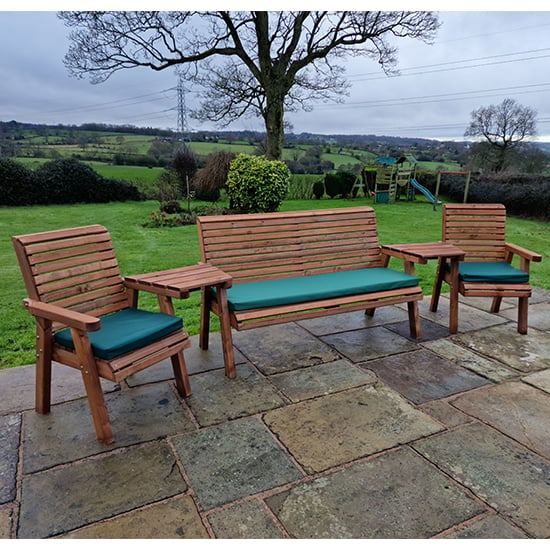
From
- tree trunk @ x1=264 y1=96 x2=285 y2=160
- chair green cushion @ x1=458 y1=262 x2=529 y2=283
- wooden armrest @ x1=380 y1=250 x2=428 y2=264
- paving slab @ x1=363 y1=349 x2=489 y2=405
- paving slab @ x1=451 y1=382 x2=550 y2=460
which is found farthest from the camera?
tree trunk @ x1=264 y1=96 x2=285 y2=160

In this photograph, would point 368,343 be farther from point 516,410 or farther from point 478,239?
point 478,239

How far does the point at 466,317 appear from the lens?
13.4 feet

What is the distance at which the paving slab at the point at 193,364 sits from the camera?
2916mm

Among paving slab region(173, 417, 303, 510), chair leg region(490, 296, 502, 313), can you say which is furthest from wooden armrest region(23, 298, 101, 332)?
chair leg region(490, 296, 502, 313)

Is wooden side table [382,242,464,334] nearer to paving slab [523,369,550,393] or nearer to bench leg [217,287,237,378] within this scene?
paving slab [523,369,550,393]

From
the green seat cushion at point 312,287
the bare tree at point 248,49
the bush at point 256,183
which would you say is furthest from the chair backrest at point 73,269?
the bare tree at point 248,49

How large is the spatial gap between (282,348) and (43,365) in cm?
169

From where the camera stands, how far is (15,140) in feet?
51.4

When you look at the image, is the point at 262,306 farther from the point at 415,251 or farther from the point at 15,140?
the point at 15,140

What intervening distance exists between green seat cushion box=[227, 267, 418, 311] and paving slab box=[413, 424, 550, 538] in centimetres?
122

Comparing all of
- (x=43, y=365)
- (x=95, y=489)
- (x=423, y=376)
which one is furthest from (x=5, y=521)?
(x=423, y=376)

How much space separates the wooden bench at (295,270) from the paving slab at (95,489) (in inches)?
37.2

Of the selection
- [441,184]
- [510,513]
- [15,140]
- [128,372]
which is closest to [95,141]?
[15,140]

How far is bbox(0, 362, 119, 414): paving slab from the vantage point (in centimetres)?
259
